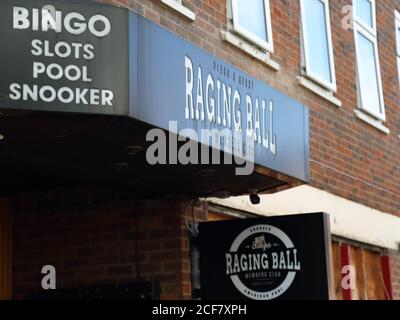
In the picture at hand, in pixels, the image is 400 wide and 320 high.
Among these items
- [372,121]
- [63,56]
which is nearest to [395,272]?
[372,121]

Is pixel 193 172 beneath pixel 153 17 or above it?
beneath

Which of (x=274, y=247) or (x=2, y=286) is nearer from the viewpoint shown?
(x=274, y=247)

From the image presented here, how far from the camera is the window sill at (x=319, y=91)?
10281 mm

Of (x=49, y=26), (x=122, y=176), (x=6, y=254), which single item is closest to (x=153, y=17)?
(x=122, y=176)

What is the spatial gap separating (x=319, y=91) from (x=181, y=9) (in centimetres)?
298

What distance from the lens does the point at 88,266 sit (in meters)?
8.55

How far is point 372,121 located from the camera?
12.1 metres

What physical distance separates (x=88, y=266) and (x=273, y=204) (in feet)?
6.43

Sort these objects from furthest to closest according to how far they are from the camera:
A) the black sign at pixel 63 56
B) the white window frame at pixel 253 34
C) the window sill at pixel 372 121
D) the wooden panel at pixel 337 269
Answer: the window sill at pixel 372 121
the wooden panel at pixel 337 269
the white window frame at pixel 253 34
the black sign at pixel 63 56

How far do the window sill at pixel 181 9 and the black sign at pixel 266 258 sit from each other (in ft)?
5.50

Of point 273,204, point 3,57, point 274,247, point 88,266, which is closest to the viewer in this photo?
point 3,57

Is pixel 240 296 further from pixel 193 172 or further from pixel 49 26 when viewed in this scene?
pixel 49 26

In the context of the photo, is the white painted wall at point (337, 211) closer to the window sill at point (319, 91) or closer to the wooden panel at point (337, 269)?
the wooden panel at point (337, 269)

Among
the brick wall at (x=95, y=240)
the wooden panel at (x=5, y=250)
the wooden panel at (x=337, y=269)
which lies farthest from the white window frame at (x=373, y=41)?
the wooden panel at (x=5, y=250)
